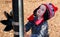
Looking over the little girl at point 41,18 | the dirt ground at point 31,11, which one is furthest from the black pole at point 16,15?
the dirt ground at point 31,11

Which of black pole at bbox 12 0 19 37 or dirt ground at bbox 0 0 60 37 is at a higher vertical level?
black pole at bbox 12 0 19 37

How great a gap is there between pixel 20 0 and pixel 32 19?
11.7 inches

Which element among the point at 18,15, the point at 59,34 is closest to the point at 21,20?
the point at 18,15

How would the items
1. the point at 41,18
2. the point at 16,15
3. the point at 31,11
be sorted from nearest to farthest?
the point at 16,15 → the point at 41,18 → the point at 31,11

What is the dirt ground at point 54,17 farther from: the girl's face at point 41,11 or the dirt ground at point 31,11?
the girl's face at point 41,11

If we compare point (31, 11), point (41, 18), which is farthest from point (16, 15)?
point (31, 11)

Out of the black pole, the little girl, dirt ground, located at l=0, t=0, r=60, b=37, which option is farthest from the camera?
dirt ground, located at l=0, t=0, r=60, b=37

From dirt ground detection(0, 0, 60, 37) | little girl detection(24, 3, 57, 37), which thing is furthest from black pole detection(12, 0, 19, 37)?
dirt ground detection(0, 0, 60, 37)

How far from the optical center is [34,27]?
2.44 feet

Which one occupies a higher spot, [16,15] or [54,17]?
[16,15]

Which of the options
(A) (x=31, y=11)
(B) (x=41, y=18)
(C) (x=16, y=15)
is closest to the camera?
(C) (x=16, y=15)

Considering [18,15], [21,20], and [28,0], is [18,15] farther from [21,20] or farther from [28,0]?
[28,0]

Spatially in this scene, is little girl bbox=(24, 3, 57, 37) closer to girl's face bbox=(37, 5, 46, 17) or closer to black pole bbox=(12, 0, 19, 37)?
girl's face bbox=(37, 5, 46, 17)

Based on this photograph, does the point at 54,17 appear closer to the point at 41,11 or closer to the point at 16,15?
the point at 41,11
